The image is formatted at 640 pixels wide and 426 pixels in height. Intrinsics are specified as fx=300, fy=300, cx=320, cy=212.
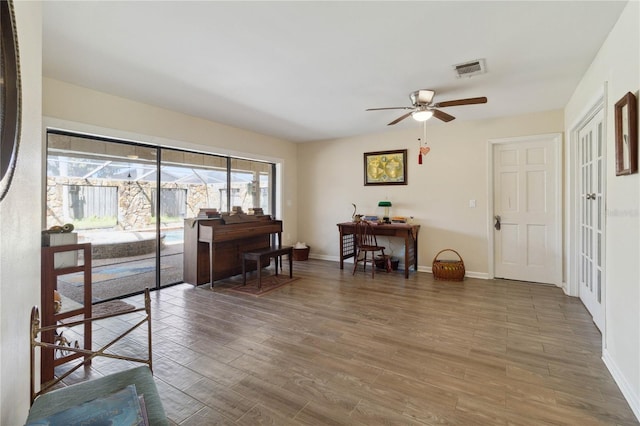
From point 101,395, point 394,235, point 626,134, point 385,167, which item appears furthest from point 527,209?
point 101,395

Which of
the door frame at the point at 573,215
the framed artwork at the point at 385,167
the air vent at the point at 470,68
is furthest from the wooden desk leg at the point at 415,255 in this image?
the air vent at the point at 470,68

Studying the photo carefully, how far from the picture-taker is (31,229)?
148 cm

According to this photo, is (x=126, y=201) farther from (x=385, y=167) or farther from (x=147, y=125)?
(x=385, y=167)

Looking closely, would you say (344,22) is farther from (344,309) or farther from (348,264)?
(348,264)

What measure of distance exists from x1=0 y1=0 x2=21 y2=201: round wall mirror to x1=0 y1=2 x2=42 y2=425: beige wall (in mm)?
162

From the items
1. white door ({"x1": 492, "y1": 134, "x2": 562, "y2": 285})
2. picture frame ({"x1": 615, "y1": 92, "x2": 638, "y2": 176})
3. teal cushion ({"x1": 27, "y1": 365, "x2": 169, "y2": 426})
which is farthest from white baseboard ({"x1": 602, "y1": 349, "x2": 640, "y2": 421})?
teal cushion ({"x1": 27, "y1": 365, "x2": 169, "y2": 426})

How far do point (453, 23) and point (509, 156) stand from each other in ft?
10.3

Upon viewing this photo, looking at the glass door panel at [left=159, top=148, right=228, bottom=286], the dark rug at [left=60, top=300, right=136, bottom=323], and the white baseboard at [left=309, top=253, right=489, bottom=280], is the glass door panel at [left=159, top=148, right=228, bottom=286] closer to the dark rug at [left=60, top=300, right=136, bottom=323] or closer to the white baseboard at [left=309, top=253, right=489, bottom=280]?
the dark rug at [left=60, top=300, right=136, bottom=323]

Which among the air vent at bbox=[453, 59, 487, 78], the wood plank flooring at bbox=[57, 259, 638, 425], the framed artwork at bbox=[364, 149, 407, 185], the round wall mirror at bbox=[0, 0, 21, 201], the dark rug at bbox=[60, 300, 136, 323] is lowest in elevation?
the wood plank flooring at bbox=[57, 259, 638, 425]

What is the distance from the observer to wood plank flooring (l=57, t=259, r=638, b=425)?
1.77 m

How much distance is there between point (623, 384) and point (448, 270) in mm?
2631

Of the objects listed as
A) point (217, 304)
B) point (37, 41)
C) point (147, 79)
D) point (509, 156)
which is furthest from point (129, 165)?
point (509, 156)

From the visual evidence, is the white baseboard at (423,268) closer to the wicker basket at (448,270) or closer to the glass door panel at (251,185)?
the wicker basket at (448,270)

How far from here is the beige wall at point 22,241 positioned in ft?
3.63
